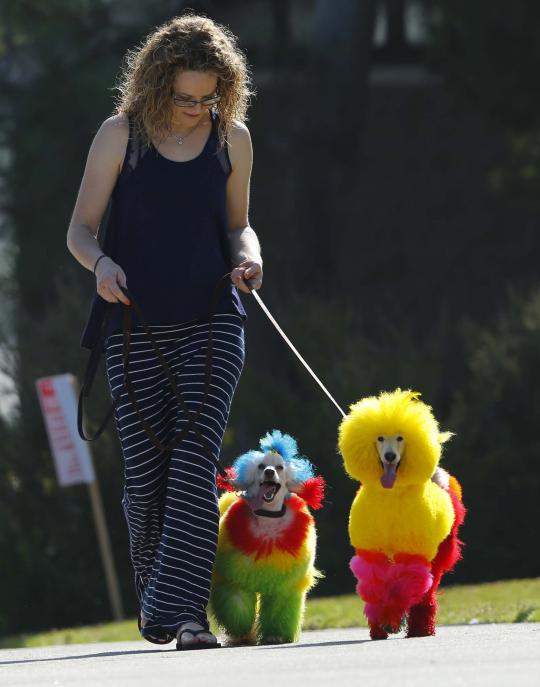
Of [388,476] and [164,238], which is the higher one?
[164,238]

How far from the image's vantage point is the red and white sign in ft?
46.1

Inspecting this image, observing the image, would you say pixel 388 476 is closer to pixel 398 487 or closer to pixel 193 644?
pixel 398 487

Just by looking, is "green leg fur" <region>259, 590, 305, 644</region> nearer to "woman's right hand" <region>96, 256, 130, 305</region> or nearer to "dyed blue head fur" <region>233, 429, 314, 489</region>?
"dyed blue head fur" <region>233, 429, 314, 489</region>

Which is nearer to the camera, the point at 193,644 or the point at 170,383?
the point at 193,644

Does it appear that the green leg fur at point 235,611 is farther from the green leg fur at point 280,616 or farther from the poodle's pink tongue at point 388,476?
the poodle's pink tongue at point 388,476

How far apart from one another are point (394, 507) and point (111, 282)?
51.3 inches

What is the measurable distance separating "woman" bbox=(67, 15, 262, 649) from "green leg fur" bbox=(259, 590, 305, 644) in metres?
0.38

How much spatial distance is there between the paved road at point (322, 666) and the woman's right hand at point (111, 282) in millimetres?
1266

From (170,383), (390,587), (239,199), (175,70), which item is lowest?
(390,587)

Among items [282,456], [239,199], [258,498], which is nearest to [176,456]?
[258,498]

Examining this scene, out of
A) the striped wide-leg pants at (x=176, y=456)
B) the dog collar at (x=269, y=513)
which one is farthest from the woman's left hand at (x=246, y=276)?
the dog collar at (x=269, y=513)

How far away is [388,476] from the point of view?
630 cm

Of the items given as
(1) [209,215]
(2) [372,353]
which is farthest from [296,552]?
(2) [372,353]

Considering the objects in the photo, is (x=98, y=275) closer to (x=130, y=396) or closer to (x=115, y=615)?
(x=130, y=396)
